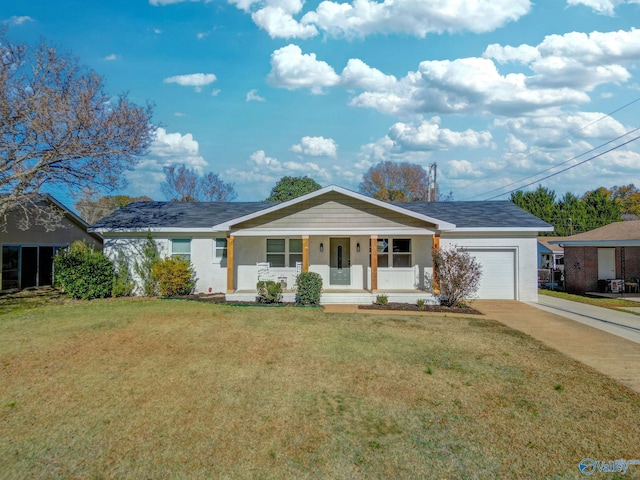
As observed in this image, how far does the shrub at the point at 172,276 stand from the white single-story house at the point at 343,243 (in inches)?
35.1

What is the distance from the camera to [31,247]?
1858cm

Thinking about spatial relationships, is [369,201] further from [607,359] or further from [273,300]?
[607,359]

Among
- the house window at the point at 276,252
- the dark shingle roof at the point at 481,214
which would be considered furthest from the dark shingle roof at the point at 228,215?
the house window at the point at 276,252

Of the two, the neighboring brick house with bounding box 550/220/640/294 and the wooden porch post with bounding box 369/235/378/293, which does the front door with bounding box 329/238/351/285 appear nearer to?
the wooden porch post with bounding box 369/235/378/293

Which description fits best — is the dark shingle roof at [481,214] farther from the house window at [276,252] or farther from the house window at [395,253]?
the house window at [276,252]

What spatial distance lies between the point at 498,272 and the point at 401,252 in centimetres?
394

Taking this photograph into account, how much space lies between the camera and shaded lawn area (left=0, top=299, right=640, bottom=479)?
4090 mm

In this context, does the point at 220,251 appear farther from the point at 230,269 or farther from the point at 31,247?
the point at 31,247

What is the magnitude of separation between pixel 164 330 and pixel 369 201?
27.5 ft

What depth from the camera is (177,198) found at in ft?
149

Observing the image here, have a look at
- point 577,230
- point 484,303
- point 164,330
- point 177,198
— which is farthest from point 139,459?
point 577,230

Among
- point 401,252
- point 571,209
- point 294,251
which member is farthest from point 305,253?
point 571,209

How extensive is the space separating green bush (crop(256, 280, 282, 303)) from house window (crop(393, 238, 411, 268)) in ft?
16.3

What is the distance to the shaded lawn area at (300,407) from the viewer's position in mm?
4090
